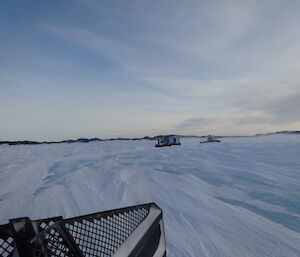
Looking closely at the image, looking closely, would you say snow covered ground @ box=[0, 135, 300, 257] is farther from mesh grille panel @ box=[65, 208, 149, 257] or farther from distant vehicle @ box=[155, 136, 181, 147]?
distant vehicle @ box=[155, 136, 181, 147]

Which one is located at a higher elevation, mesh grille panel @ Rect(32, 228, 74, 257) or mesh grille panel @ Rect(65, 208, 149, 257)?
mesh grille panel @ Rect(32, 228, 74, 257)

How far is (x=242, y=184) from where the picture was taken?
630 centimetres

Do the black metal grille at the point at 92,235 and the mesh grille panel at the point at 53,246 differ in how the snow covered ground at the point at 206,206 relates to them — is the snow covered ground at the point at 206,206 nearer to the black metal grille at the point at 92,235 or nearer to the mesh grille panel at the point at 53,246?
the black metal grille at the point at 92,235

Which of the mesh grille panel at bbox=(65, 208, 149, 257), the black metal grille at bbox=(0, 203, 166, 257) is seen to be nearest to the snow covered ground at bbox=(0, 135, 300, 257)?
the black metal grille at bbox=(0, 203, 166, 257)

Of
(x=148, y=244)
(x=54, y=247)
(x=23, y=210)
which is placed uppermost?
(x=54, y=247)

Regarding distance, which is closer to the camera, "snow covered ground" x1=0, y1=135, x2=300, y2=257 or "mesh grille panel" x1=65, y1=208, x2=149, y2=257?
"mesh grille panel" x1=65, y1=208, x2=149, y2=257

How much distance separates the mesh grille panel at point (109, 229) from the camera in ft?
4.38

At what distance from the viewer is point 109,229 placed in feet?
4.92

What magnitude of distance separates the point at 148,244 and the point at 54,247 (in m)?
0.82

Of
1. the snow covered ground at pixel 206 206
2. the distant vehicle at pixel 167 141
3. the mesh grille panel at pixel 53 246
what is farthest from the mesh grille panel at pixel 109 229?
the distant vehicle at pixel 167 141

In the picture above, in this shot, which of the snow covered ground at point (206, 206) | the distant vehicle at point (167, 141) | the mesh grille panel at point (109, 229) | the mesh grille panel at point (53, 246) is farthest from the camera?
the distant vehicle at point (167, 141)

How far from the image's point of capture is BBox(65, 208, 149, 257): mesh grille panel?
133 centimetres

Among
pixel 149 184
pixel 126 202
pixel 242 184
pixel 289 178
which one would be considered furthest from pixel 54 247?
pixel 289 178

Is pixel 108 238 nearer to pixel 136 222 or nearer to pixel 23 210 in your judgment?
pixel 136 222
